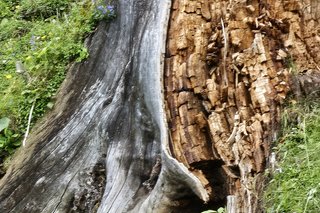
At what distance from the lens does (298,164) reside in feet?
10.1

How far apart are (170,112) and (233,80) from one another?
1.48 ft

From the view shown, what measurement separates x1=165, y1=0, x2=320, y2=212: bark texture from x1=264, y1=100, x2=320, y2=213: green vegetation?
0.28 feet

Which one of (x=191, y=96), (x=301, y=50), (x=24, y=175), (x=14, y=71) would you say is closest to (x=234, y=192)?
(x=191, y=96)

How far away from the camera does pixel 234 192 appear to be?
3289mm

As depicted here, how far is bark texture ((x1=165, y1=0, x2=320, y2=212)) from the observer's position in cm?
336

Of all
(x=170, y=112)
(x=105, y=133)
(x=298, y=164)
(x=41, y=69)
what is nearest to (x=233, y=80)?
(x=170, y=112)

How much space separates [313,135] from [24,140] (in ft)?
8.33

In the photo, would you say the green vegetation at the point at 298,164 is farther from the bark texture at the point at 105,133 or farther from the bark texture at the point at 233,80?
the bark texture at the point at 105,133

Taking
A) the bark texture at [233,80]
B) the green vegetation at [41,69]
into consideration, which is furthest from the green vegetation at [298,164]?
the green vegetation at [41,69]

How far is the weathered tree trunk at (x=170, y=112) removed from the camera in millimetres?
3453

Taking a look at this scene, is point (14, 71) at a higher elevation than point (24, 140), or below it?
higher

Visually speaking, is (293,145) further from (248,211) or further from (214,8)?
(214,8)

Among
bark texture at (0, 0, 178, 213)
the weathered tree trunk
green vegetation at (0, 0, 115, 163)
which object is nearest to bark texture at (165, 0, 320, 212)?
the weathered tree trunk

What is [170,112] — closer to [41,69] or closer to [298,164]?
[298,164]
